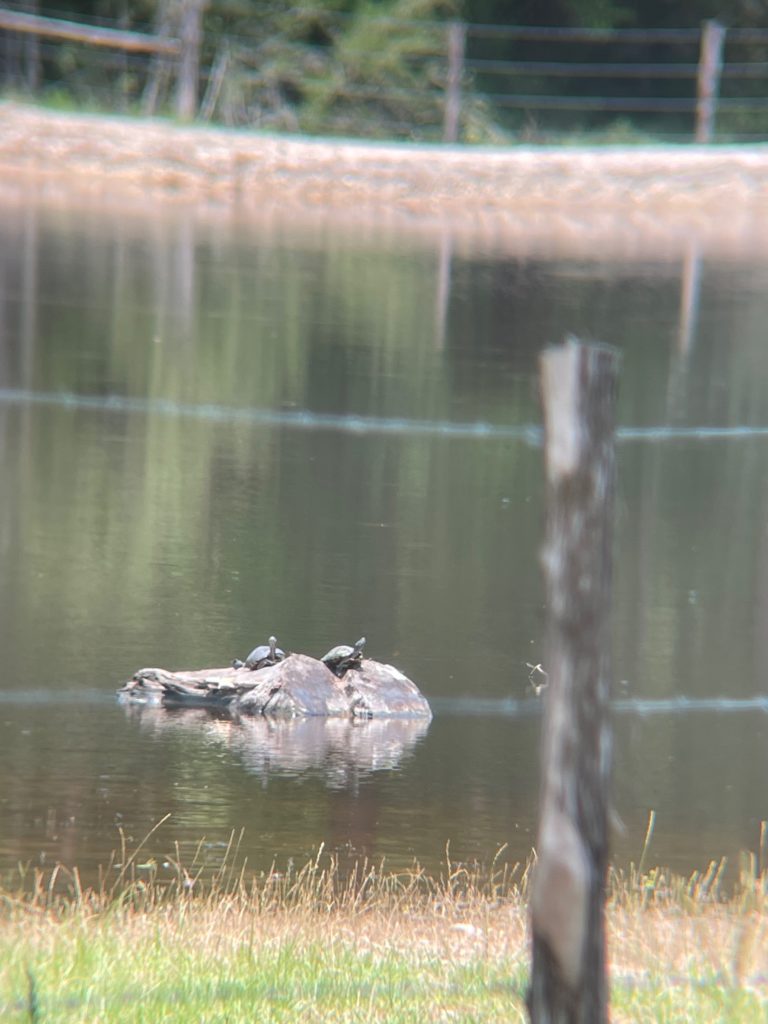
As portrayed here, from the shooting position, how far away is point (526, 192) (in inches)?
1156

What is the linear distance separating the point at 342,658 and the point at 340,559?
87.9 inches

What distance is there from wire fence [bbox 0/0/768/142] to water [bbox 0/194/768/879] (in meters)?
12.9

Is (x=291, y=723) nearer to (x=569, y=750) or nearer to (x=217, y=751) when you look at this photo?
(x=217, y=751)

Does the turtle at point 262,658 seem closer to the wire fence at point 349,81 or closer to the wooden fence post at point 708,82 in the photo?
the wire fence at point 349,81

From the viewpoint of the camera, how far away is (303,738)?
7.14m

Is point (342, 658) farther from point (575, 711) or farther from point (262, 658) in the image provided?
point (575, 711)

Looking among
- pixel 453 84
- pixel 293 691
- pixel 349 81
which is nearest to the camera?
pixel 293 691

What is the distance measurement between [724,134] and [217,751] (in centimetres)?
2917

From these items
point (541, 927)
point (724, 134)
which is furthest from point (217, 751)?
point (724, 134)

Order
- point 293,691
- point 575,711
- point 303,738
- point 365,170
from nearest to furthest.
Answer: point 575,711 < point 303,738 < point 293,691 < point 365,170

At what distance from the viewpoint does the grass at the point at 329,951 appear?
12.2ft

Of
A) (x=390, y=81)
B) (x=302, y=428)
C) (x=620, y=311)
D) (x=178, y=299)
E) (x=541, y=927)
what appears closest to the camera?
(x=541, y=927)

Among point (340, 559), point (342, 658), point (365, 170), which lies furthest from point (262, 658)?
point (365, 170)

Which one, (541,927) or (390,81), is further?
(390,81)
